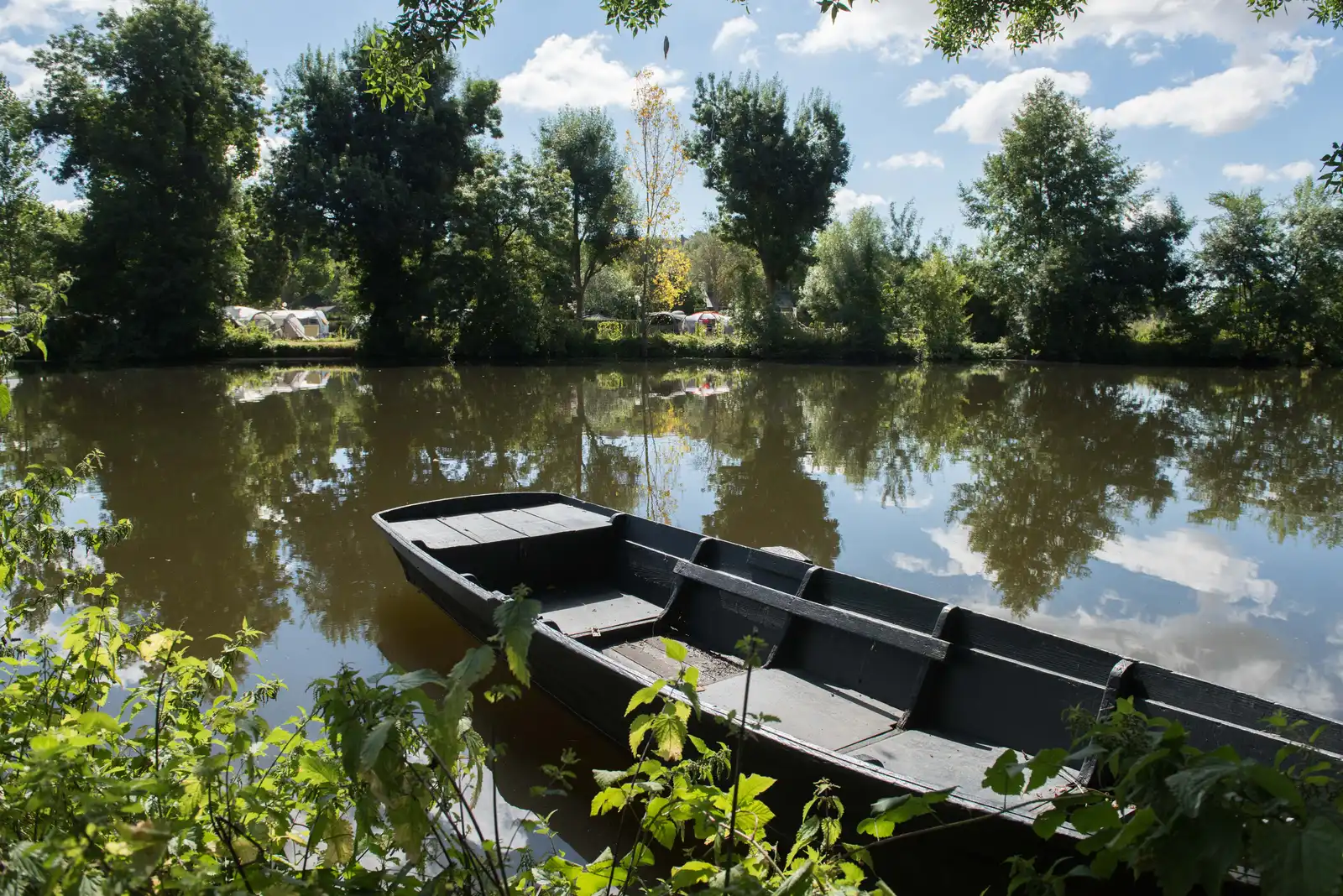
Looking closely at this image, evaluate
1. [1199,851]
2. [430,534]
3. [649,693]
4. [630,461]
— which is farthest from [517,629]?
[630,461]

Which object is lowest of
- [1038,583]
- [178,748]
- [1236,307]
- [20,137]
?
[1038,583]

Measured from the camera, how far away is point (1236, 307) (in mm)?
31688

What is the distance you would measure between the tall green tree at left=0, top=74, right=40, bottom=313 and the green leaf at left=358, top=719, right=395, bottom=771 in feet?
113

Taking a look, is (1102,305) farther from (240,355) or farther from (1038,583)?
(240,355)

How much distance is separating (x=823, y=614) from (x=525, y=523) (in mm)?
2897

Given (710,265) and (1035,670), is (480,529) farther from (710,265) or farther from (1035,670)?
(710,265)

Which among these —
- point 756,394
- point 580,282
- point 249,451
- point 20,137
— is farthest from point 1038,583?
point 20,137

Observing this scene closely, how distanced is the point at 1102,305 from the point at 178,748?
35.0 meters

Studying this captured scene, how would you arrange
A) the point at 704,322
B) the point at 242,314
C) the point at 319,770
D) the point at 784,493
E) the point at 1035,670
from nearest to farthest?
the point at 319,770 < the point at 1035,670 < the point at 784,493 < the point at 242,314 < the point at 704,322

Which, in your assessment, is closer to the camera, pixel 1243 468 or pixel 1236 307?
pixel 1243 468

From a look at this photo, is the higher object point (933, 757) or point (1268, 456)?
point (1268, 456)

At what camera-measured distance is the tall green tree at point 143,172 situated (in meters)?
26.2

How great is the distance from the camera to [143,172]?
87.9 ft

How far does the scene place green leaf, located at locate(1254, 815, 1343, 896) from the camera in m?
0.87
